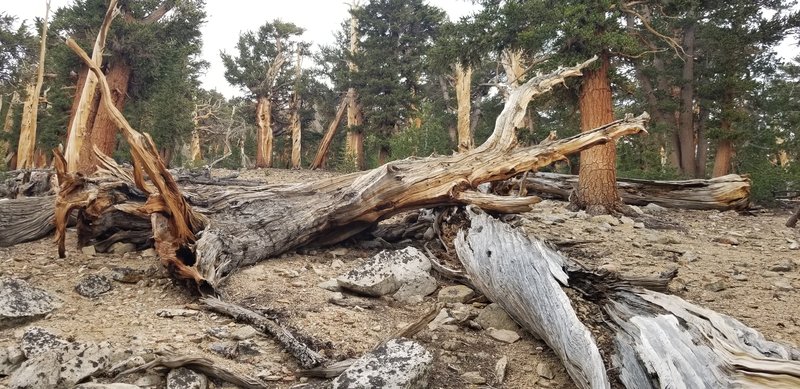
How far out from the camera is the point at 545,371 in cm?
295

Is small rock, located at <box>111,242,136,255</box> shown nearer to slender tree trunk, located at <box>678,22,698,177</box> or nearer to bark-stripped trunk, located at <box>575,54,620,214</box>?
bark-stripped trunk, located at <box>575,54,620,214</box>

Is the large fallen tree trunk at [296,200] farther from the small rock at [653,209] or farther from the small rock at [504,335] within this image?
the small rock at [653,209]

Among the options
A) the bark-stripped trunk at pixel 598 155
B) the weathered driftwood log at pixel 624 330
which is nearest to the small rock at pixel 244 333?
the weathered driftwood log at pixel 624 330

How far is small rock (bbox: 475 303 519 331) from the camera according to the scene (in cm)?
362

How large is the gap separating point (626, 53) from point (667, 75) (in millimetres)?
7000

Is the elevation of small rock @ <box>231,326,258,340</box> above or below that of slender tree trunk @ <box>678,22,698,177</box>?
below

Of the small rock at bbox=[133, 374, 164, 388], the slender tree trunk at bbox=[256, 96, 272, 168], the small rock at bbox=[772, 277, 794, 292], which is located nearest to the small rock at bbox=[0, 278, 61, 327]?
the small rock at bbox=[133, 374, 164, 388]

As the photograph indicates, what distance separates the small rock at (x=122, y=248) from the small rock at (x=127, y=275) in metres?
0.90

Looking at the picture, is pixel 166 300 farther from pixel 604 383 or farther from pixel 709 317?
pixel 709 317

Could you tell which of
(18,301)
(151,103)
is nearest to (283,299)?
(18,301)

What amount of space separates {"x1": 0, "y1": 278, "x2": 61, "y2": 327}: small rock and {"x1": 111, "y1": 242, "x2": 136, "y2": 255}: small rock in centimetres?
151

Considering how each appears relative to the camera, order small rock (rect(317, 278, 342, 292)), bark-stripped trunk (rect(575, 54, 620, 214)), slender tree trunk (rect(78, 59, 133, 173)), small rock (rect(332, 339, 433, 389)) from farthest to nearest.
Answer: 1. slender tree trunk (rect(78, 59, 133, 173))
2. bark-stripped trunk (rect(575, 54, 620, 214))
3. small rock (rect(317, 278, 342, 292))
4. small rock (rect(332, 339, 433, 389))

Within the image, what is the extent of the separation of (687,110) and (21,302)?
582 inches

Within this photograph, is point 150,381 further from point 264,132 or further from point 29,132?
point 29,132
